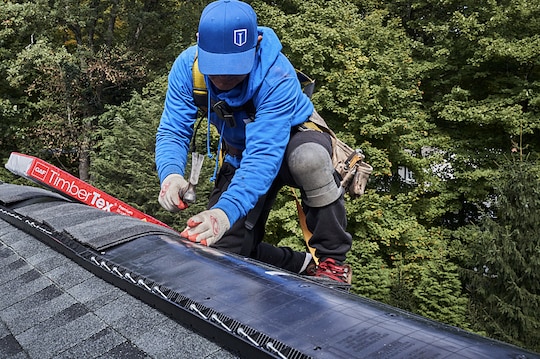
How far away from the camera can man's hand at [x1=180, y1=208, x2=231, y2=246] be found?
254 centimetres

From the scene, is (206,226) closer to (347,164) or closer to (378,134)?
(347,164)

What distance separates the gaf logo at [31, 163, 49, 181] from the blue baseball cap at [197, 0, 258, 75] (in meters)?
1.86

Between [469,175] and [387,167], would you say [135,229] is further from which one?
[469,175]

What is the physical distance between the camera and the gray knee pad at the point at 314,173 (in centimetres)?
329

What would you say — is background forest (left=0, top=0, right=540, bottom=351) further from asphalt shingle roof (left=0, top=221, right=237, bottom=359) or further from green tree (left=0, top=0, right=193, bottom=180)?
asphalt shingle roof (left=0, top=221, right=237, bottom=359)

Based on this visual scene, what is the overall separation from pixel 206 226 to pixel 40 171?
2.15 m

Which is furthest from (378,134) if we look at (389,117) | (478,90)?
(478,90)

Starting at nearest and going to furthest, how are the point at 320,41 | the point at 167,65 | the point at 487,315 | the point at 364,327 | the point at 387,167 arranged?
the point at 364,327 → the point at 487,315 → the point at 387,167 → the point at 320,41 → the point at 167,65

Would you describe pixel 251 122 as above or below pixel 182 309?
above

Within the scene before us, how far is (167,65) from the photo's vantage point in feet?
62.8

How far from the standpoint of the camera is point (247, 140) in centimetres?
294

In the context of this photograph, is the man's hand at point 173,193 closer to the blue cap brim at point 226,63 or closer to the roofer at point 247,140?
the roofer at point 247,140

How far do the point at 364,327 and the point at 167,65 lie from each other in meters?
18.3

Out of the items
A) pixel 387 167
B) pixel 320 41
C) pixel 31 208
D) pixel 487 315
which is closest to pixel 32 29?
pixel 320 41
